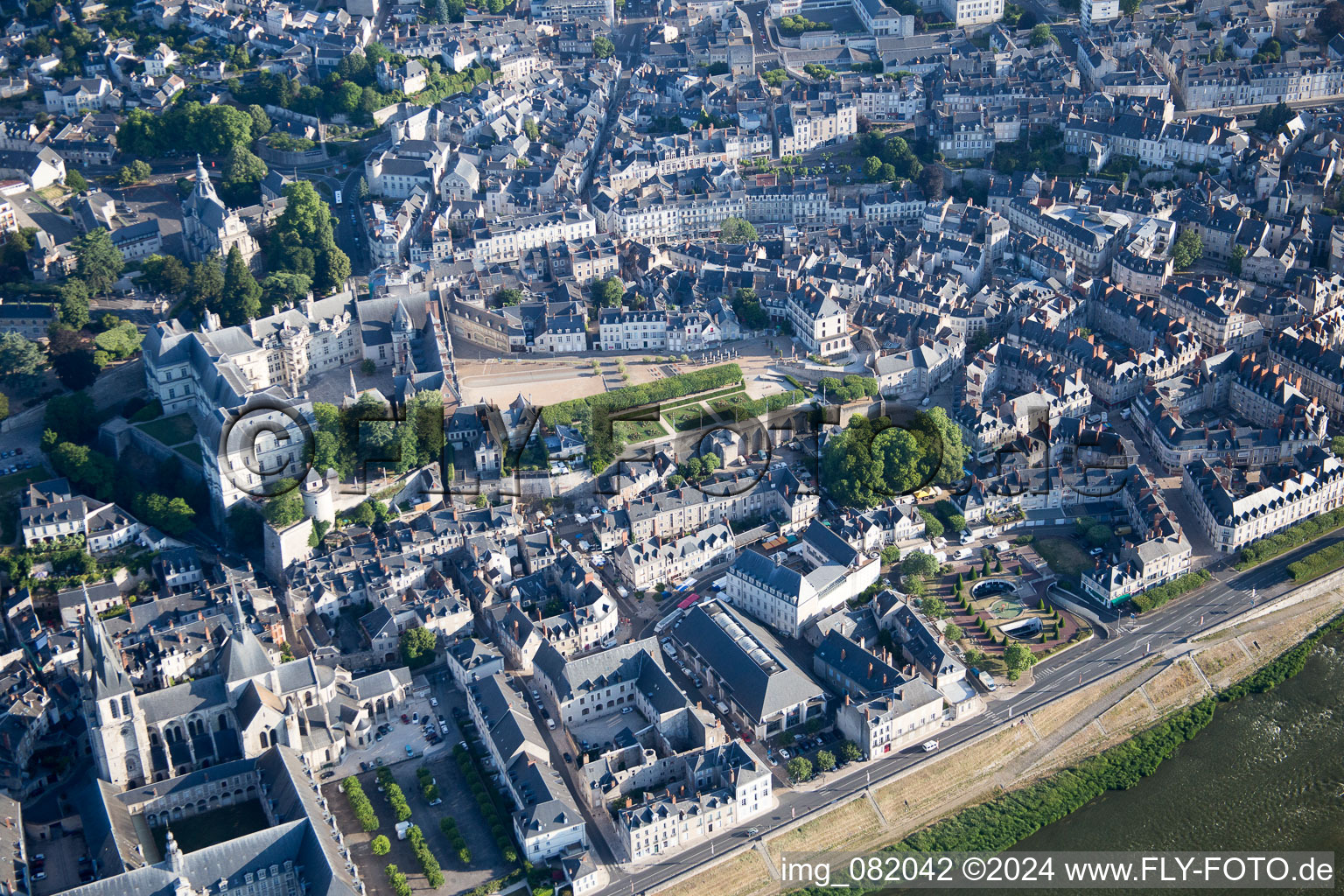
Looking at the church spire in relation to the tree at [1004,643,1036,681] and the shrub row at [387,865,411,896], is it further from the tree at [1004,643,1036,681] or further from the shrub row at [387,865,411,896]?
the tree at [1004,643,1036,681]

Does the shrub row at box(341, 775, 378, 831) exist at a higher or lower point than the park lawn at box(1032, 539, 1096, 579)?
lower

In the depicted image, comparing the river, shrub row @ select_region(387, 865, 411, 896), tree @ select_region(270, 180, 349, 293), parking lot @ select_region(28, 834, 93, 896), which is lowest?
the river

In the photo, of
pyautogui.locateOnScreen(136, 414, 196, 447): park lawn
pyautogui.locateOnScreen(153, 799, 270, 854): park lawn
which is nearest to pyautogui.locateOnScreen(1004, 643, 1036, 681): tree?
pyautogui.locateOnScreen(153, 799, 270, 854): park lawn

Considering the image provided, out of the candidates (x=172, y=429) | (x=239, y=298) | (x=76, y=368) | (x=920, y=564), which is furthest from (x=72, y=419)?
(x=920, y=564)

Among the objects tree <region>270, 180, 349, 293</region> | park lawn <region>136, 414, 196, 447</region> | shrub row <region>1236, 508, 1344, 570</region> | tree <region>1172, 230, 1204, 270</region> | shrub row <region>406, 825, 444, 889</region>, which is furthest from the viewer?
tree <region>1172, 230, 1204, 270</region>

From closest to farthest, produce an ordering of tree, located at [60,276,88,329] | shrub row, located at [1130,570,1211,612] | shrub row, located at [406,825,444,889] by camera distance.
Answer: shrub row, located at [406,825,444,889], shrub row, located at [1130,570,1211,612], tree, located at [60,276,88,329]

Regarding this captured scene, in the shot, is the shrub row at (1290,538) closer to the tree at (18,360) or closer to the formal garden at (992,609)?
the formal garden at (992,609)

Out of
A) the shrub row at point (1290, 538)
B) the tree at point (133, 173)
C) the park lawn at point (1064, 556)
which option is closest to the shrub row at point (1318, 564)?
the shrub row at point (1290, 538)
